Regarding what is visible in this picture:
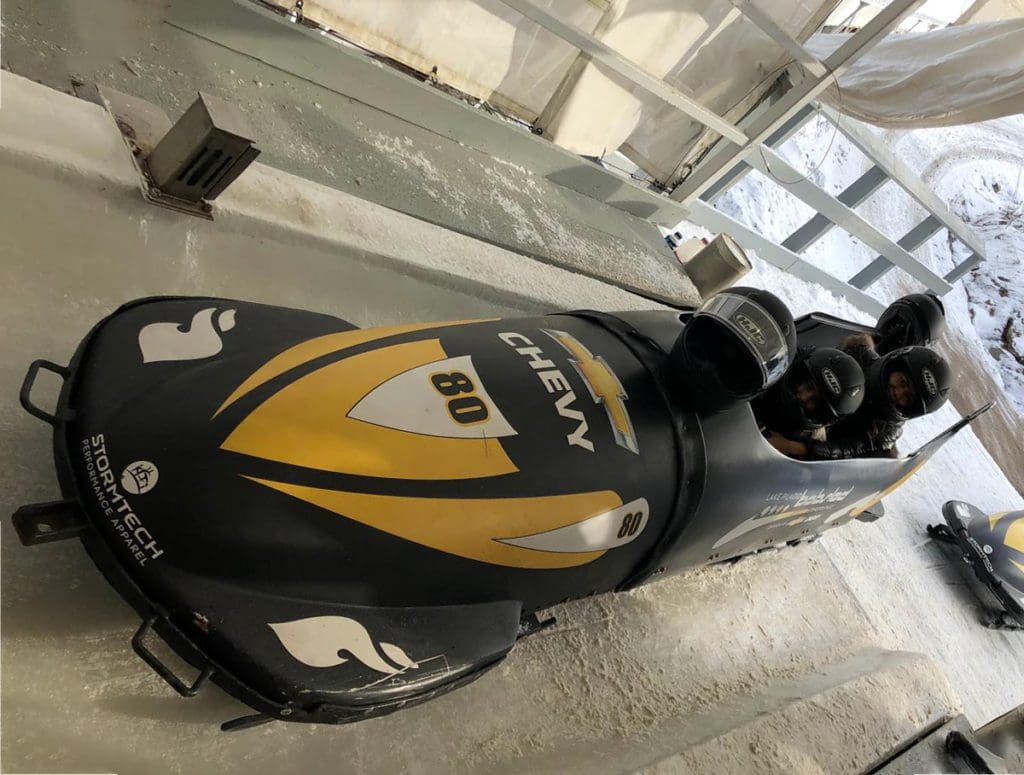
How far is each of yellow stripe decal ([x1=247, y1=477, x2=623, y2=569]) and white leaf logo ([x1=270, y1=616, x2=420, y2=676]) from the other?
0.19 m

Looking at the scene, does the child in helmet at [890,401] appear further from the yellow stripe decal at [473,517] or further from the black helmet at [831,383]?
the yellow stripe decal at [473,517]

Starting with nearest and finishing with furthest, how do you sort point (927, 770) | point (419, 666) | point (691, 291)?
point (419, 666)
point (927, 770)
point (691, 291)

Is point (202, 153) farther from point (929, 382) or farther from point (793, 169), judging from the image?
point (793, 169)

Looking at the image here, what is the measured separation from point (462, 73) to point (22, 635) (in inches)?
124

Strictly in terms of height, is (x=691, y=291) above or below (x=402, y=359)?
above

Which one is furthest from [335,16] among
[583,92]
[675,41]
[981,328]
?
[981,328]

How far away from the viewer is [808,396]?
228 centimetres

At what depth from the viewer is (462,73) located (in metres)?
3.63

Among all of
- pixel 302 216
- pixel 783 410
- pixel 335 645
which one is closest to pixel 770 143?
pixel 783 410

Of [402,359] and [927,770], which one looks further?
[927,770]

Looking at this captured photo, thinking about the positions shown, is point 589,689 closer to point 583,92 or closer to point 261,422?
point 261,422

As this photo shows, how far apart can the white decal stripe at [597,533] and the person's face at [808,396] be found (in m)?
0.92

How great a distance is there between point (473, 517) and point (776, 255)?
5.60 meters

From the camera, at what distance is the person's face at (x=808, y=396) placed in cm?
226
